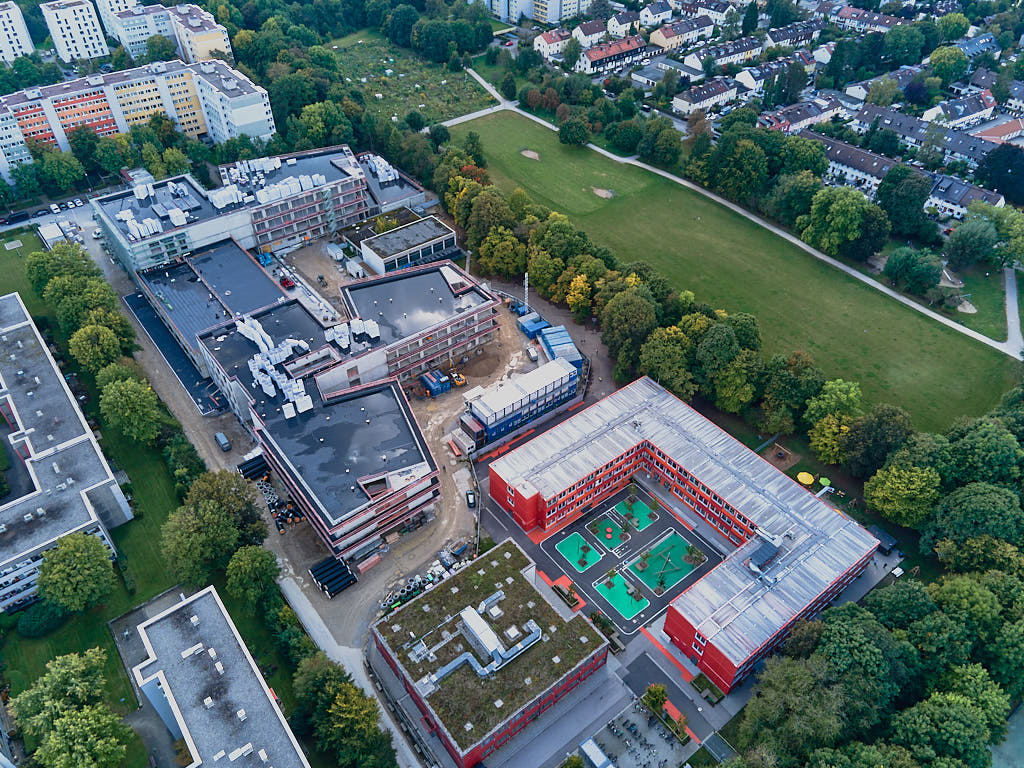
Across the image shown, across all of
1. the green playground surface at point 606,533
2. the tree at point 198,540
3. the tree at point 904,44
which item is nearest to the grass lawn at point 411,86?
the tree at point 904,44

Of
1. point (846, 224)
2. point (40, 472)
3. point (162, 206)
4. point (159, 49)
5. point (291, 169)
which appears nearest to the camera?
point (40, 472)

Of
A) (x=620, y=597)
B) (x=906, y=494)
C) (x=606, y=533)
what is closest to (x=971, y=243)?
(x=906, y=494)

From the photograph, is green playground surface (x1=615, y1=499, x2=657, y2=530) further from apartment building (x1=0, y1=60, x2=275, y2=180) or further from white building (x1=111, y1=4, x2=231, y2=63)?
white building (x1=111, y1=4, x2=231, y2=63)

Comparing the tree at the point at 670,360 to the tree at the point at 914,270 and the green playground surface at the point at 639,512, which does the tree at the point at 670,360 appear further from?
the tree at the point at 914,270

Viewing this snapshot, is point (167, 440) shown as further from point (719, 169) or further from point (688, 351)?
point (719, 169)

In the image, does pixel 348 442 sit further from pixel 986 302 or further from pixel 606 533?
pixel 986 302

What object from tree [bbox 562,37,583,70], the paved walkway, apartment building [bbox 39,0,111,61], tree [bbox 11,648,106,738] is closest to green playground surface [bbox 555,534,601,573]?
tree [bbox 11,648,106,738]

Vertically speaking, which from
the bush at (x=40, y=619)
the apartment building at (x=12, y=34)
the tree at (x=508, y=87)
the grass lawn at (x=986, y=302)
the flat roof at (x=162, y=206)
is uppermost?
the apartment building at (x=12, y=34)
